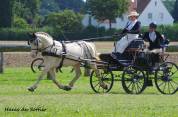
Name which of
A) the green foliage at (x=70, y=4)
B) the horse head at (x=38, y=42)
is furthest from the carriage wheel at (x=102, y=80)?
the green foliage at (x=70, y=4)

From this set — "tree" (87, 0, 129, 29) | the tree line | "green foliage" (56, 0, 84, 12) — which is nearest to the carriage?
the tree line

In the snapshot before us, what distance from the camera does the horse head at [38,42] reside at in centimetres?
1950

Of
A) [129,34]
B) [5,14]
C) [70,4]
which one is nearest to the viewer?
[129,34]

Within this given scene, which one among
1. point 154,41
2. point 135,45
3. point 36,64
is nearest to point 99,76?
point 135,45

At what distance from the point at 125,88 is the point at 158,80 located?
4.25 feet

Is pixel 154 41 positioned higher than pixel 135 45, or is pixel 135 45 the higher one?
pixel 154 41

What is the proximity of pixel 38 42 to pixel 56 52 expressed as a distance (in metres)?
0.57

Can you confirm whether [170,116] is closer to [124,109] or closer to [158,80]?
[124,109]

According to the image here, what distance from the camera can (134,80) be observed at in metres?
19.7

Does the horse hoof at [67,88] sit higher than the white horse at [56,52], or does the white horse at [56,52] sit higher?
the white horse at [56,52]

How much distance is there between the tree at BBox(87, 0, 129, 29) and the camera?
93.4 m

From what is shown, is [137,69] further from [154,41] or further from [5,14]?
[5,14]

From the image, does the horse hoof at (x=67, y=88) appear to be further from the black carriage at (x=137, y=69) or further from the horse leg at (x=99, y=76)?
the horse leg at (x=99, y=76)

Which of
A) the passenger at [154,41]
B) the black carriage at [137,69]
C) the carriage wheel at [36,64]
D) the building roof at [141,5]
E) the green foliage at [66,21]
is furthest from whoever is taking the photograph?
the building roof at [141,5]
